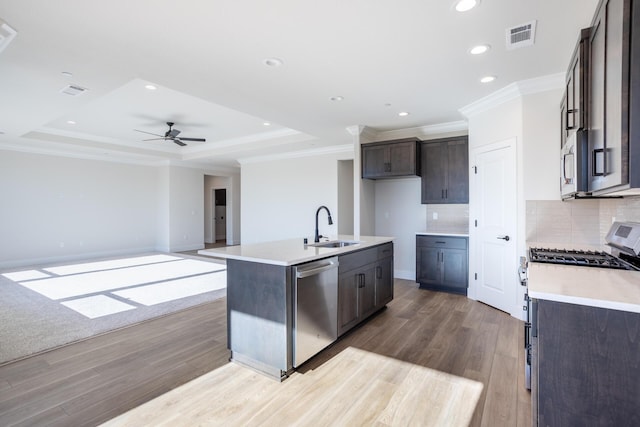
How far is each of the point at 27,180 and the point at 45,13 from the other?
6.75 meters

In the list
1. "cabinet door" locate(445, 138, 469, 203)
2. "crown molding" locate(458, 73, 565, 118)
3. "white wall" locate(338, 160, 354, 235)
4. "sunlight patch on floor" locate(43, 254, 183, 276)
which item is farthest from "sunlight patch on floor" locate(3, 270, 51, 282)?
"crown molding" locate(458, 73, 565, 118)

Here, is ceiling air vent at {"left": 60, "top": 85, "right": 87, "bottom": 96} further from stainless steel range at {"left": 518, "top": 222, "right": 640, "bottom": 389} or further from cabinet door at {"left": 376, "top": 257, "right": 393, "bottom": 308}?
stainless steel range at {"left": 518, "top": 222, "right": 640, "bottom": 389}

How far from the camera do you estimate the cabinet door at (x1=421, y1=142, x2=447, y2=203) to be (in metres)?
4.99

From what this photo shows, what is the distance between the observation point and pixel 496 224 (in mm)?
3982

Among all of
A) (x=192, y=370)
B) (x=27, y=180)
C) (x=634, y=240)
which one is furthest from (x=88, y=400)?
(x=27, y=180)

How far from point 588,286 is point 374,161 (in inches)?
160

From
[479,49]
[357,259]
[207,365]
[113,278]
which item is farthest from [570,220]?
[113,278]

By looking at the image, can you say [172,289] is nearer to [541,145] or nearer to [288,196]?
[288,196]

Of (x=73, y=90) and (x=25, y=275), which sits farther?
(x=25, y=275)

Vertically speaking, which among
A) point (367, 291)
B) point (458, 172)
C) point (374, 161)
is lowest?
point (367, 291)

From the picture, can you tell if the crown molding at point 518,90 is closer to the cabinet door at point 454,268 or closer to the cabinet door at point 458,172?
the cabinet door at point 458,172

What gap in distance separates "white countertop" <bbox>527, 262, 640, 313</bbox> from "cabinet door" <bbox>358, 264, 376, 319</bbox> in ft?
5.71

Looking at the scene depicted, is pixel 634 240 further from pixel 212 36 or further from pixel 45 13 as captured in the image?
pixel 45 13

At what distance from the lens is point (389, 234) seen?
19.4ft
